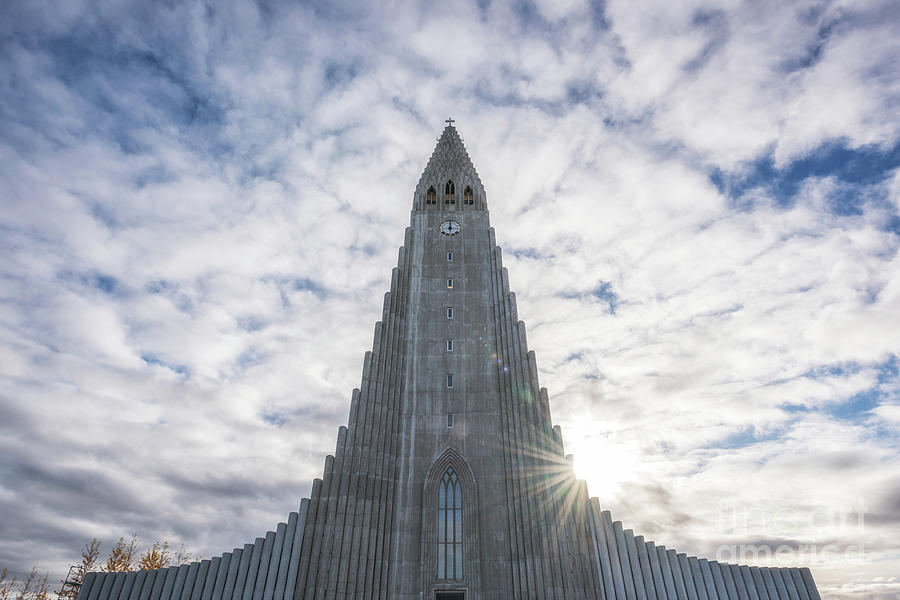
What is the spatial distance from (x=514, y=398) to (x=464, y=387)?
3430 millimetres

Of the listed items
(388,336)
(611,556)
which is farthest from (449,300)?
(611,556)

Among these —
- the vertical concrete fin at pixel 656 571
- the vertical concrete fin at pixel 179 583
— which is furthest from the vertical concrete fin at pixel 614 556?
the vertical concrete fin at pixel 179 583

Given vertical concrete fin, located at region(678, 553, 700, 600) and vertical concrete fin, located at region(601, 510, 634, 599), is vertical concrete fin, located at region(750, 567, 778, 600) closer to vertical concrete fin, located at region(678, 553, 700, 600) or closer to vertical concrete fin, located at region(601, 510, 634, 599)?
vertical concrete fin, located at region(678, 553, 700, 600)

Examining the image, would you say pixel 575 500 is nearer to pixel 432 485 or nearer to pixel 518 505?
pixel 518 505

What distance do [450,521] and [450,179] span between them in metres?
28.5

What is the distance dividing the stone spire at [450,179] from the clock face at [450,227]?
1.93m

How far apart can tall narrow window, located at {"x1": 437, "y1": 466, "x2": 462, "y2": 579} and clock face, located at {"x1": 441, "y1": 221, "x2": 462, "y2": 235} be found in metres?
18.9

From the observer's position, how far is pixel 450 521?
28938 mm

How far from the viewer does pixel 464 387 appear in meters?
32.9


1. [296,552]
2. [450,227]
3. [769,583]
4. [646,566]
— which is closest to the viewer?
[296,552]

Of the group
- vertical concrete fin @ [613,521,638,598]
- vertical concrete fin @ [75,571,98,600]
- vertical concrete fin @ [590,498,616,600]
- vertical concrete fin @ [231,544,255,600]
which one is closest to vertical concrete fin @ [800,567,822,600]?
vertical concrete fin @ [613,521,638,598]

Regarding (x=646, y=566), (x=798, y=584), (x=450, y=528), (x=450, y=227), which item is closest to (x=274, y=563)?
(x=450, y=528)

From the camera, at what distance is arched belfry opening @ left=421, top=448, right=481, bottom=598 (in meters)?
27.0

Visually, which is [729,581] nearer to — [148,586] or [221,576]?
[221,576]
